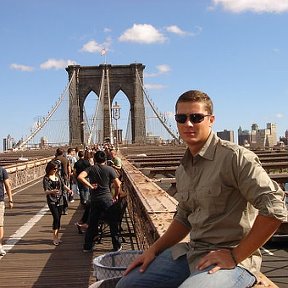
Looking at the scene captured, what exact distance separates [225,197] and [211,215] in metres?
0.11

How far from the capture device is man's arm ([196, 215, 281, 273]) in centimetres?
221

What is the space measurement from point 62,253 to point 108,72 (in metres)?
81.5

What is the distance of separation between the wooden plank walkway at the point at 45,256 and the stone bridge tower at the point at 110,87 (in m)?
75.1

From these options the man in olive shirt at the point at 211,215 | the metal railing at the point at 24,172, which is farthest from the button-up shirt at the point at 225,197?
the metal railing at the point at 24,172

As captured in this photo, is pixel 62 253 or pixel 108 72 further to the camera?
pixel 108 72

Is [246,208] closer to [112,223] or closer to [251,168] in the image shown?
[251,168]

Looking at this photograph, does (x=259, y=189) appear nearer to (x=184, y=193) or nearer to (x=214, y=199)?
(x=214, y=199)

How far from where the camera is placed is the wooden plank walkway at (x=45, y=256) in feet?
20.8

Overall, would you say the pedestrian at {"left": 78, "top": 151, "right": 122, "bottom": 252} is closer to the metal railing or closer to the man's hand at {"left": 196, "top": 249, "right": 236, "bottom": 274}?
the man's hand at {"left": 196, "top": 249, "right": 236, "bottom": 274}

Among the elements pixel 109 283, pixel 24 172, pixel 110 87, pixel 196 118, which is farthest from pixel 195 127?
pixel 110 87

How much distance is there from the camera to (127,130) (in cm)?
9156

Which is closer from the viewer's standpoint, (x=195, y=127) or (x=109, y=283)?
(x=195, y=127)

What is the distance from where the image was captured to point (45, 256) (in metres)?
7.68

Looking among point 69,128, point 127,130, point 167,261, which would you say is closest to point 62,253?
point 167,261
